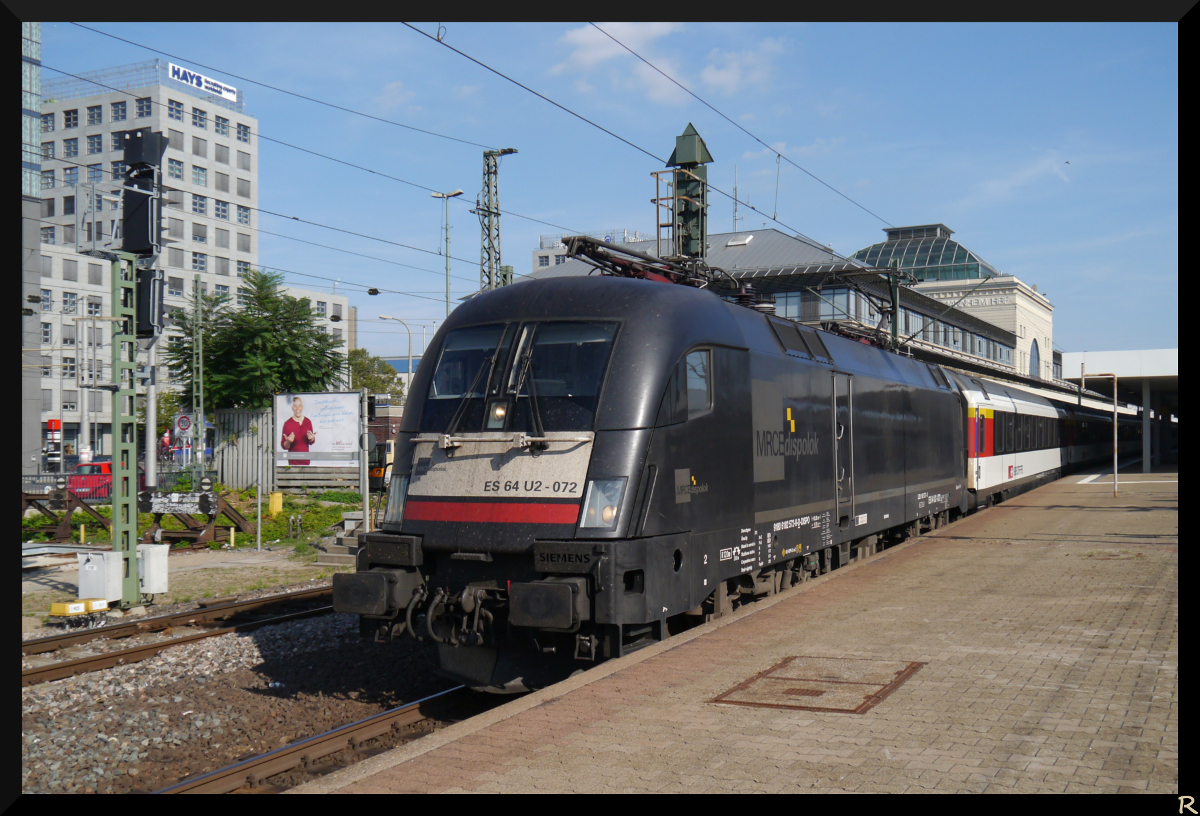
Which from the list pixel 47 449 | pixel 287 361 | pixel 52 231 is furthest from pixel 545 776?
pixel 52 231

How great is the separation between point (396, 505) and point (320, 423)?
16567 mm

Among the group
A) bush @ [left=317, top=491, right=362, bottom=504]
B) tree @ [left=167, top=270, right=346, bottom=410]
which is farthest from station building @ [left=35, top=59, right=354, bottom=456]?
bush @ [left=317, top=491, right=362, bottom=504]

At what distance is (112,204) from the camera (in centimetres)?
6469

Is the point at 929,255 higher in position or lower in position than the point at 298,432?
higher

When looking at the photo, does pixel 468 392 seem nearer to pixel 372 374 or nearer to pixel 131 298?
pixel 131 298

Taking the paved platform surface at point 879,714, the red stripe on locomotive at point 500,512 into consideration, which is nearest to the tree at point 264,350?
the paved platform surface at point 879,714

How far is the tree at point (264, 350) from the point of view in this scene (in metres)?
35.9

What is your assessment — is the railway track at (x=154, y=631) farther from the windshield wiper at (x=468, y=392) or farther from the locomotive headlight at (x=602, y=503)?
the locomotive headlight at (x=602, y=503)

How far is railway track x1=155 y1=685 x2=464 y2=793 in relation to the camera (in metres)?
6.68

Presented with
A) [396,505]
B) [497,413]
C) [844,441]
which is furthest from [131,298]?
[844,441]

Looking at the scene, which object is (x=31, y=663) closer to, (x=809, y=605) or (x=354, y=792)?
(x=354, y=792)

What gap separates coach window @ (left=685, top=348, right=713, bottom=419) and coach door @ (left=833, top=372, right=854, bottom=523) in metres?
4.12

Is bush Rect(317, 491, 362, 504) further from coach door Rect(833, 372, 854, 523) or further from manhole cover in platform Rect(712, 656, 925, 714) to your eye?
manhole cover in platform Rect(712, 656, 925, 714)

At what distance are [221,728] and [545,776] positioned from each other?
4013 mm
